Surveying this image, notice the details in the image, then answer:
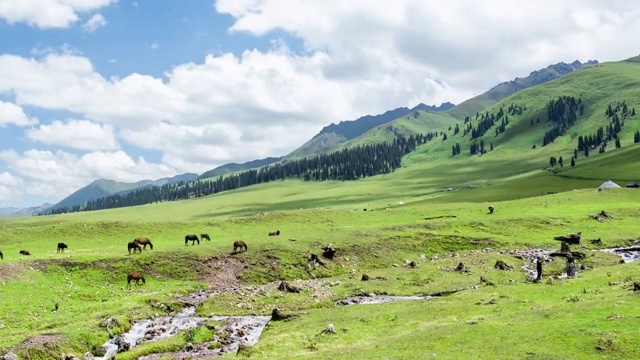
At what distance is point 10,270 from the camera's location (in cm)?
4181

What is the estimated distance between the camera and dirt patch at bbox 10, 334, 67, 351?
89.3 feet

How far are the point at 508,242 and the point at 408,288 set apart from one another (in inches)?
1134

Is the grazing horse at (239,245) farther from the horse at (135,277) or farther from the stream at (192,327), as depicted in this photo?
the stream at (192,327)

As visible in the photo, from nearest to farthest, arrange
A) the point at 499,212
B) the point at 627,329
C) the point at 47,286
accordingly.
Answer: the point at 627,329
the point at 47,286
the point at 499,212

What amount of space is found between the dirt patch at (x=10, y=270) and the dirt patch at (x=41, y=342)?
592 inches

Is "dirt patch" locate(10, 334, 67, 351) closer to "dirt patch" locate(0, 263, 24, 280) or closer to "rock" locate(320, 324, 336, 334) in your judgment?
"dirt patch" locate(0, 263, 24, 280)

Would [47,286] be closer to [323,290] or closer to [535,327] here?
[323,290]

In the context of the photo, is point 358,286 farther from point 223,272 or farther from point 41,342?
point 41,342

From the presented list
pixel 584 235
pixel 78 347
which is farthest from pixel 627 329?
pixel 584 235

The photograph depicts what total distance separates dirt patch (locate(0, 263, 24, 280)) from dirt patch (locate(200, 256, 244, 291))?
1699cm

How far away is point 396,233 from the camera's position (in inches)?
2554

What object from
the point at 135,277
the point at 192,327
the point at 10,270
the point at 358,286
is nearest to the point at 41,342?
the point at 192,327

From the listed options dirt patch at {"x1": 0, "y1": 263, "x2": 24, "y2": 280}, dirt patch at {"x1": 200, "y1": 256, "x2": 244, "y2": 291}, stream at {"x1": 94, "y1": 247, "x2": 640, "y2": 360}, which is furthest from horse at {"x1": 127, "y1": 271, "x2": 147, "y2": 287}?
dirt patch at {"x1": 0, "y1": 263, "x2": 24, "y2": 280}

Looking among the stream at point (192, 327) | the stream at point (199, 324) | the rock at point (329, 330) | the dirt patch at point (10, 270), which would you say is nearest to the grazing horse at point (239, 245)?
the stream at point (199, 324)
